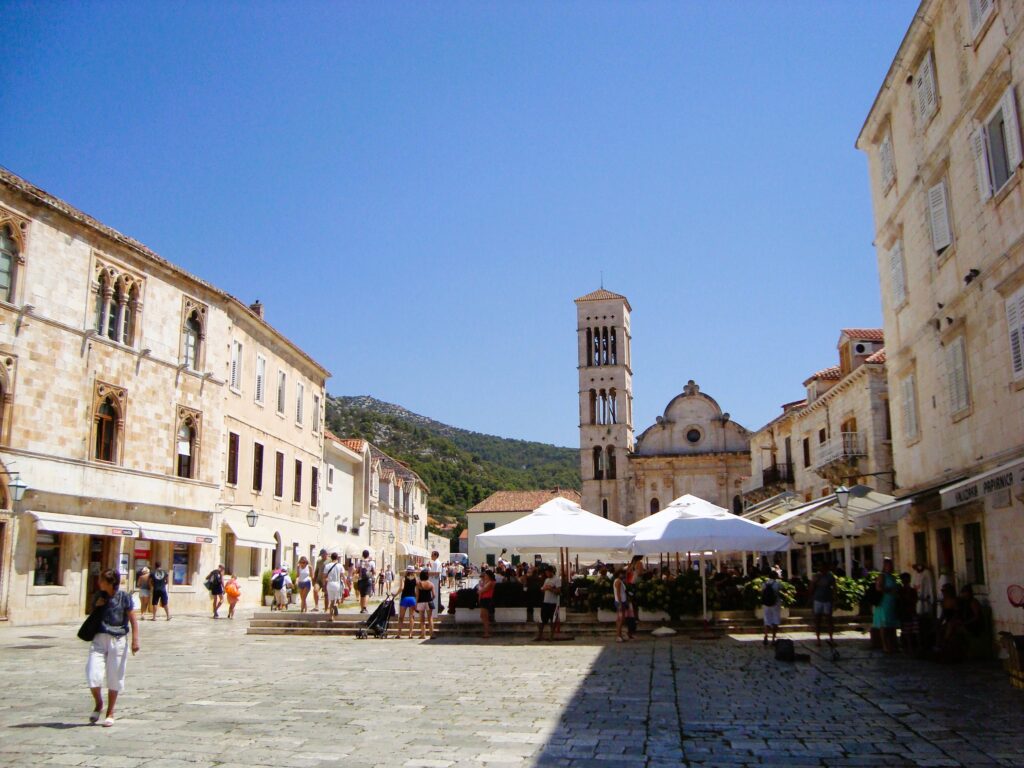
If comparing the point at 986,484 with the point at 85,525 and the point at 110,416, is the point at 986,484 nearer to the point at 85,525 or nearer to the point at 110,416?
A: the point at 85,525

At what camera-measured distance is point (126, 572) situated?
24.5 metres

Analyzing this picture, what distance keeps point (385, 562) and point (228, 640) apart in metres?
34.0

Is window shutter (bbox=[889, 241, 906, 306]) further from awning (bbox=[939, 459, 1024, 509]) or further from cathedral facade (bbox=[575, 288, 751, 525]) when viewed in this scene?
cathedral facade (bbox=[575, 288, 751, 525])

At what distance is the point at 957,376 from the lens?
15.6 m

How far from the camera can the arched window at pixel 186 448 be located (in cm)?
2733

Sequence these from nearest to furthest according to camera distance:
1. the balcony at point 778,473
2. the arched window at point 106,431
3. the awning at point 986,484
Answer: the awning at point 986,484 → the arched window at point 106,431 → the balcony at point 778,473

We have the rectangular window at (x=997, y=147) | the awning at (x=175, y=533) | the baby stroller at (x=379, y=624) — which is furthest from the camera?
the awning at (x=175, y=533)

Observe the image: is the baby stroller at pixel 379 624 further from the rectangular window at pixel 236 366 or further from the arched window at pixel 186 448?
the rectangular window at pixel 236 366

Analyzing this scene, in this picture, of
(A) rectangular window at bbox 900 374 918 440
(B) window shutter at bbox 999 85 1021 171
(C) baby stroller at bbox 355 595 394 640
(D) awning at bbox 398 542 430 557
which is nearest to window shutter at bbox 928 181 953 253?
(B) window shutter at bbox 999 85 1021 171

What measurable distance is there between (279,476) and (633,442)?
38202mm

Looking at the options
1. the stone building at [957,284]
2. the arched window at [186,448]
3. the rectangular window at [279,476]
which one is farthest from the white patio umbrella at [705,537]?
the rectangular window at [279,476]

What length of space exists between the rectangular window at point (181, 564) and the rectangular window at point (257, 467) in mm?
4690

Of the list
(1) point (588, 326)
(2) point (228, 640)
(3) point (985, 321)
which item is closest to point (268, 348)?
(2) point (228, 640)

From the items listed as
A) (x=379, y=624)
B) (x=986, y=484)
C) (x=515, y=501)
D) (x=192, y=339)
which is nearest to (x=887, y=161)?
(x=986, y=484)
